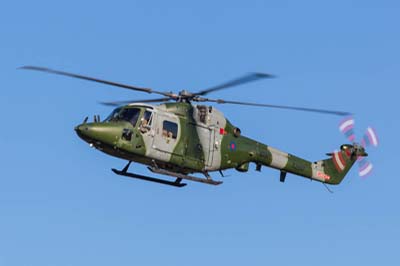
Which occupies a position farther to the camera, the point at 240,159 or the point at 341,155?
the point at 341,155

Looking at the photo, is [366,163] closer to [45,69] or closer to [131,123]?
[131,123]

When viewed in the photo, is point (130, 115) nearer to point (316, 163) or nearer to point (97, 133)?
point (97, 133)

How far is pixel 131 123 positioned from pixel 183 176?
3.05 m

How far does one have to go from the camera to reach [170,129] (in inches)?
1457

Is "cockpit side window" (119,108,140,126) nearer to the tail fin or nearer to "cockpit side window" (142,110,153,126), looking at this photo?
"cockpit side window" (142,110,153,126)

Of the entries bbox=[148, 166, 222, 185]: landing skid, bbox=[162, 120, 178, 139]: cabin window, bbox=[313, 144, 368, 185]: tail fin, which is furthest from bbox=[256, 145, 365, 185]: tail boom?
bbox=[162, 120, 178, 139]: cabin window

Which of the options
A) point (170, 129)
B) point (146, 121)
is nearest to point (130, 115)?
point (146, 121)

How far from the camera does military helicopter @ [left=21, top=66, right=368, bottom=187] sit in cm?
3534

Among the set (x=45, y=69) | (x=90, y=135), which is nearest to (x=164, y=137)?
(x=90, y=135)

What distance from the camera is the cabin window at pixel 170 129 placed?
36.8 m

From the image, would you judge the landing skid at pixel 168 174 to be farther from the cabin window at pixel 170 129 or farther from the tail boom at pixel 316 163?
the tail boom at pixel 316 163

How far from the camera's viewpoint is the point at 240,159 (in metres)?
39.8

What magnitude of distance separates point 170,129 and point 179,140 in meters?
0.61

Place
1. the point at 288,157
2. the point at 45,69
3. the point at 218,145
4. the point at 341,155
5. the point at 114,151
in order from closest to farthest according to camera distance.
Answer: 1. the point at 45,69
2. the point at 114,151
3. the point at 218,145
4. the point at 288,157
5. the point at 341,155
